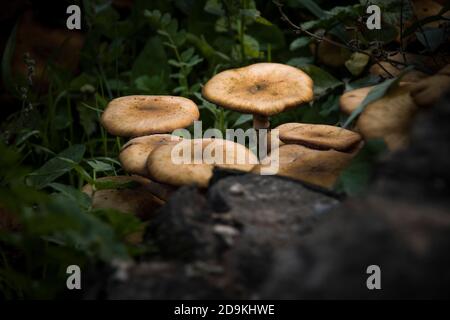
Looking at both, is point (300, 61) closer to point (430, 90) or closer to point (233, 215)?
point (430, 90)

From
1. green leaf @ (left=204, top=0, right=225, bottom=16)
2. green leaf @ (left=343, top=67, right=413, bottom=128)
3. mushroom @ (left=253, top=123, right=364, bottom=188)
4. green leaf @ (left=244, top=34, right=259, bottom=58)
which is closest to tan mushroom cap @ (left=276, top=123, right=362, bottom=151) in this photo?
mushroom @ (left=253, top=123, right=364, bottom=188)

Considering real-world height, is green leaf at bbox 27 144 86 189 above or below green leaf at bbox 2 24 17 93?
below

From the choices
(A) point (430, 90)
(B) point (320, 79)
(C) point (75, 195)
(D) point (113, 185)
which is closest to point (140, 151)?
(D) point (113, 185)

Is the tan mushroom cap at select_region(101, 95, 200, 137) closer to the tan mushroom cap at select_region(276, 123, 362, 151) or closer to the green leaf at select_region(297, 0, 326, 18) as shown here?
the tan mushroom cap at select_region(276, 123, 362, 151)

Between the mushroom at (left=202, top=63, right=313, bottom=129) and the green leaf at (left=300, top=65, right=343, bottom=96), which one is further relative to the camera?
the green leaf at (left=300, top=65, right=343, bottom=96)

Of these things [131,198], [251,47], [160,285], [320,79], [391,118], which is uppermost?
[251,47]

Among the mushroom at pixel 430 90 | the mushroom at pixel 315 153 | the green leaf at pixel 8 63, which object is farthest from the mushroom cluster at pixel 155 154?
the green leaf at pixel 8 63

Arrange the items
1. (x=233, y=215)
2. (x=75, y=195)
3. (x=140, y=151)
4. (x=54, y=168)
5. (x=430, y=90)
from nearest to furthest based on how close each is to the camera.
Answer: (x=233, y=215), (x=430, y=90), (x=75, y=195), (x=140, y=151), (x=54, y=168)
